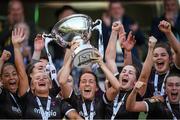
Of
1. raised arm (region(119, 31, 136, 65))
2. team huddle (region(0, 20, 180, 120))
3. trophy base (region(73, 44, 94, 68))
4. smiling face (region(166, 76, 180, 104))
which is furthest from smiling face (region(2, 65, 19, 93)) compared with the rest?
smiling face (region(166, 76, 180, 104))

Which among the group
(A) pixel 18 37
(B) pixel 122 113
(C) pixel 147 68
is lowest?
(B) pixel 122 113

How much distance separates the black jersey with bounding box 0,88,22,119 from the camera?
287 inches

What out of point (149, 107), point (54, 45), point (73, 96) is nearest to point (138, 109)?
point (149, 107)

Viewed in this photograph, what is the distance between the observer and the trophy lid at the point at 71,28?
7.24 m

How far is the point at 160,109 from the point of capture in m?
7.32

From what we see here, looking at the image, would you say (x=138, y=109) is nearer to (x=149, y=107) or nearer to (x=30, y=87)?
(x=149, y=107)

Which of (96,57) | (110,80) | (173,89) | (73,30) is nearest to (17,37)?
(73,30)

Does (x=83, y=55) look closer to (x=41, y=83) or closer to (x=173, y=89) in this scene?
(x=41, y=83)

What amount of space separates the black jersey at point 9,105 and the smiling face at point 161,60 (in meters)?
1.50

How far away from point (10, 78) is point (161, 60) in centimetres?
158

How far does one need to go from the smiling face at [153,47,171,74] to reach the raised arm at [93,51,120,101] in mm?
646

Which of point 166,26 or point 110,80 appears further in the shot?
point 166,26

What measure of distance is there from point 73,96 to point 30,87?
1.50 feet

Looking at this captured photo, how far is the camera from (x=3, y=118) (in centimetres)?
729
